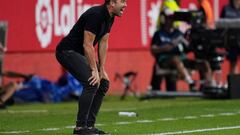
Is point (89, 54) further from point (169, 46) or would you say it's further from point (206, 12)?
point (206, 12)

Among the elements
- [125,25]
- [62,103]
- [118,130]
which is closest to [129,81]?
[125,25]

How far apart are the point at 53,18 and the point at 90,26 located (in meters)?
9.36

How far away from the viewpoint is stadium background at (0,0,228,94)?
60.8 feet

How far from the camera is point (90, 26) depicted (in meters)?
10.0

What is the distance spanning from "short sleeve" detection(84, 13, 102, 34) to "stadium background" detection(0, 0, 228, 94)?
8270mm

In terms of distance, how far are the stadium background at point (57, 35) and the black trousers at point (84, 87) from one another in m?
7.99

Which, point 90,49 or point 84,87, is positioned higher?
point 90,49

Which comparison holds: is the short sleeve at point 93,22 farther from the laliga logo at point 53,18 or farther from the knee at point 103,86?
the laliga logo at point 53,18

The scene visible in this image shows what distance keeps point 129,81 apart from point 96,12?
1028cm

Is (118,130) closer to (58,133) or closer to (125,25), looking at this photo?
(58,133)

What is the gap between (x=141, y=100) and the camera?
60.2 ft

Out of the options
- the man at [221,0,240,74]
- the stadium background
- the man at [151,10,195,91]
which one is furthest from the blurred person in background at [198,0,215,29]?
the stadium background

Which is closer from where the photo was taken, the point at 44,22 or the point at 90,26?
the point at 90,26

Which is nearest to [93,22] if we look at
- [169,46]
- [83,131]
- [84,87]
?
[84,87]
